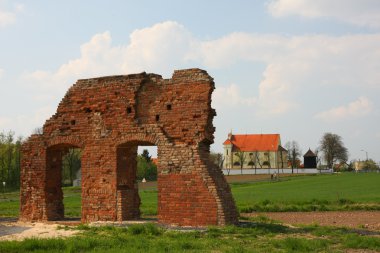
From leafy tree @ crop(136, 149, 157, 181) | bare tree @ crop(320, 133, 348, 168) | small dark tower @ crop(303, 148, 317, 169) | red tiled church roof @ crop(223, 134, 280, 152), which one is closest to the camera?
leafy tree @ crop(136, 149, 157, 181)

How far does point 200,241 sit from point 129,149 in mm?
5300

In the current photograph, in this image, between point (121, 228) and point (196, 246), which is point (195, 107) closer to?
point (121, 228)

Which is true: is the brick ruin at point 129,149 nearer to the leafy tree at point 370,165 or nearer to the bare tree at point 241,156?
the bare tree at point 241,156

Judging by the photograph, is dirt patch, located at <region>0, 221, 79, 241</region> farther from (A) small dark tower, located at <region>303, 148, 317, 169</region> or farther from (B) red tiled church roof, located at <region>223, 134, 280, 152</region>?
(B) red tiled church roof, located at <region>223, 134, 280, 152</region>

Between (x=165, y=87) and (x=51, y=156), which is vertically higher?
(x=165, y=87)

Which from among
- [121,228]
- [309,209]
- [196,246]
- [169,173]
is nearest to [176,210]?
[169,173]

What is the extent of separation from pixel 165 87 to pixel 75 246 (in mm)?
5959

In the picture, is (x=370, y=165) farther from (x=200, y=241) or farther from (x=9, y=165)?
(x=200, y=241)

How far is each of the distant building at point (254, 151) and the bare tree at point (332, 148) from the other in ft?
32.2

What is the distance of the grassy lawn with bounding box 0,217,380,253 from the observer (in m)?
8.09

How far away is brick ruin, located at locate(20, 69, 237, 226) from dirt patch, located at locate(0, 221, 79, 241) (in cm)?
99

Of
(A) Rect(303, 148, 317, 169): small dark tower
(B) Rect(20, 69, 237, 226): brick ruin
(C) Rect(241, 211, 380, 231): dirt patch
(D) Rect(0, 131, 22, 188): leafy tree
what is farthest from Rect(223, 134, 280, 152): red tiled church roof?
(B) Rect(20, 69, 237, 226): brick ruin

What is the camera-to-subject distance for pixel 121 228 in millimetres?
10906

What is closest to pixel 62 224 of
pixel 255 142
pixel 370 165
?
pixel 255 142
